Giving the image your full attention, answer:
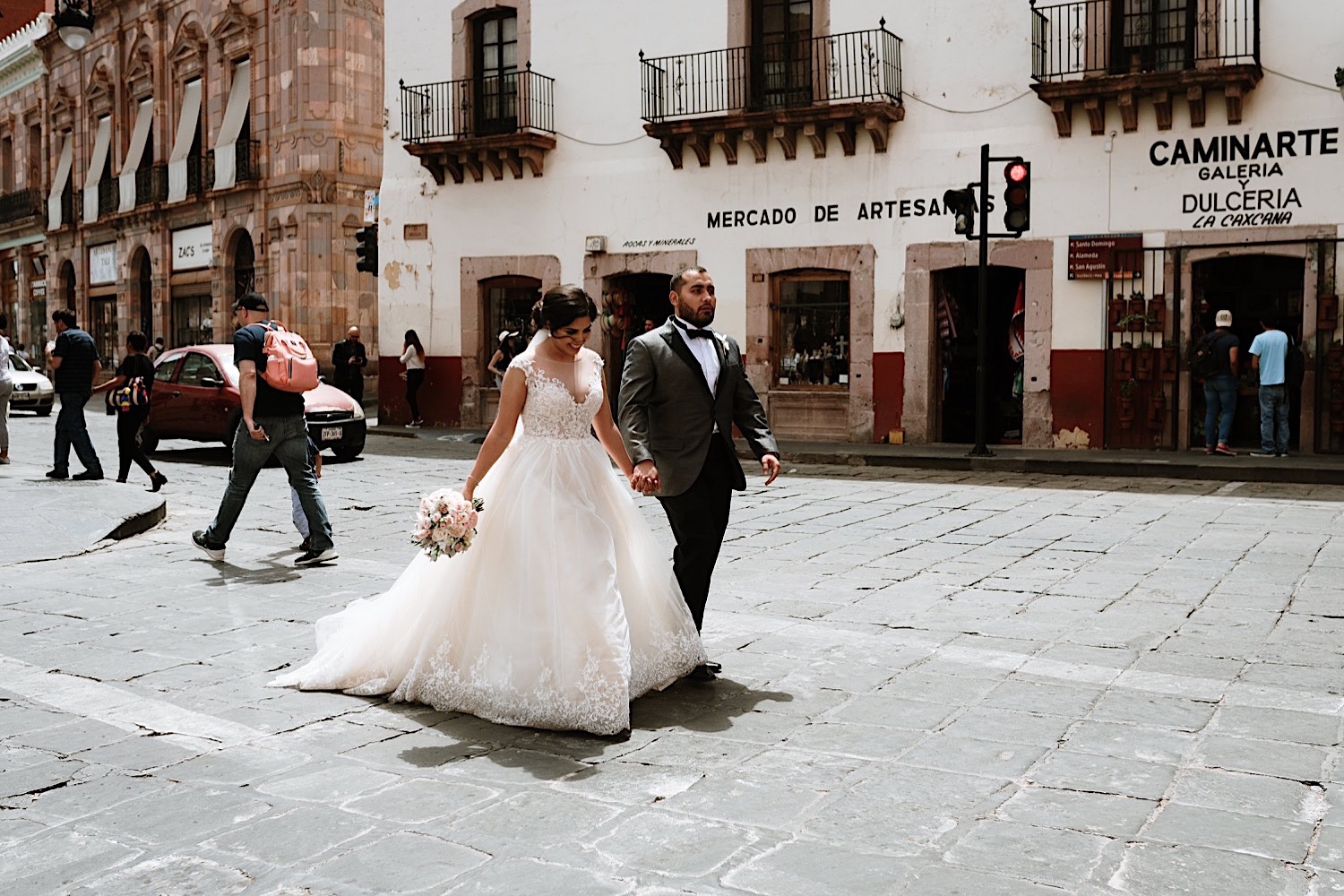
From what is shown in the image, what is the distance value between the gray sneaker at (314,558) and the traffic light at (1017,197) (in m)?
9.22

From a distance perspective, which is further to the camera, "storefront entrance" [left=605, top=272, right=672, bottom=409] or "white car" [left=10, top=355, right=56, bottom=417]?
"white car" [left=10, top=355, right=56, bottom=417]

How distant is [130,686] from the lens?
544 centimetres

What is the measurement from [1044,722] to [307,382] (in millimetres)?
5463

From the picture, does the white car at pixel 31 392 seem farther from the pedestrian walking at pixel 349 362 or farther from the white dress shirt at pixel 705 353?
the white dress shirt at pixel 705 353

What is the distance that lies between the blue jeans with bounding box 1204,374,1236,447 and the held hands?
40.5 feet

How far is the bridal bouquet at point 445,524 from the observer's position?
4.96 m

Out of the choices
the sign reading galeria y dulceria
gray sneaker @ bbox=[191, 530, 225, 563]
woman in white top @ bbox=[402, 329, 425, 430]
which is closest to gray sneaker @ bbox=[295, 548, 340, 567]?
gray sneaker @ bbox=[191, 530, 225, 563]

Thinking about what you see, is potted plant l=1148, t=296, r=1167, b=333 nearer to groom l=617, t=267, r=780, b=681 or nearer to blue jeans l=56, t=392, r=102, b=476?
blue jeans l=56, t=392, r=102, b=476

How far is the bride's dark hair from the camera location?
5117 mm

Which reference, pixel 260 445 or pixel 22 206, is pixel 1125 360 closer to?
pixel 260 445

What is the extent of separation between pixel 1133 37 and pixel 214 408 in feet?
39.9

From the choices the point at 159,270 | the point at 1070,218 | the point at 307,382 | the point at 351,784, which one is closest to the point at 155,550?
the point at 307,382

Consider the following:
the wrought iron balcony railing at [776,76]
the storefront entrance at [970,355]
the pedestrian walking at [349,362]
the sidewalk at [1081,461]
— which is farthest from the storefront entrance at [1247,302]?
the pedestrian walking at [349,362]

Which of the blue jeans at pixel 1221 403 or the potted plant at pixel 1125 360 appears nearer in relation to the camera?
the blue jeans at pixel 1221 403
